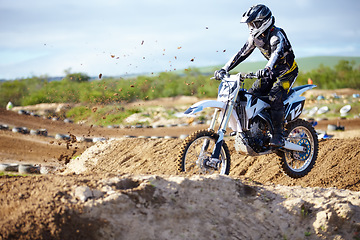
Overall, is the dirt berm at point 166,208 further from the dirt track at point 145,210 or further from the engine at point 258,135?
the engine at point 258,135

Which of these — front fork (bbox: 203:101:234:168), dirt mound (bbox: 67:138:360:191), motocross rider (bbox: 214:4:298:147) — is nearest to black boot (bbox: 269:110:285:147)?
motocross rider (bbox: 214:4:298:147)

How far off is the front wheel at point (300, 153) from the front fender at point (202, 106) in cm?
165

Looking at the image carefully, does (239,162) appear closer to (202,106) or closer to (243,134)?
(243,134)

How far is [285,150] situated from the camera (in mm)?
7039

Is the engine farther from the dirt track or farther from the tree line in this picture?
the tree line

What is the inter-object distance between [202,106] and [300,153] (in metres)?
2.46

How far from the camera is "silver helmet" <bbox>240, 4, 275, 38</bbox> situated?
250 inches

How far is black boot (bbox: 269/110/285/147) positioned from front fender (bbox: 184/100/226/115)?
3.23 ft

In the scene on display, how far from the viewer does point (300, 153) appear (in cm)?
737

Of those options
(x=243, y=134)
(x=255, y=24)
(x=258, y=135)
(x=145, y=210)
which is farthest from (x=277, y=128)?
(x=145, y=210)

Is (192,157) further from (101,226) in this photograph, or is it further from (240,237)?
(101,226)

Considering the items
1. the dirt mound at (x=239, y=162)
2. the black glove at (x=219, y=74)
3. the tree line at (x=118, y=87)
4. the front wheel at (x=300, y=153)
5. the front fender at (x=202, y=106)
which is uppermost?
the tree line at (x=118, y=87)

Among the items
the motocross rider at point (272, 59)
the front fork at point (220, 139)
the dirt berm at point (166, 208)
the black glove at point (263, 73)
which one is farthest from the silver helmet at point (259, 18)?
the dirt berm at point (166, 208)

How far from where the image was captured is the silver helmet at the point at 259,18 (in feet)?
20.9
